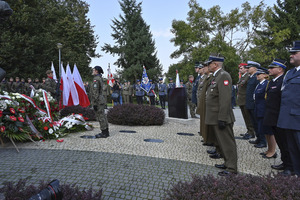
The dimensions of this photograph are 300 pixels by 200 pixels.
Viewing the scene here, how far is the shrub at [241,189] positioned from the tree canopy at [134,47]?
29868mm

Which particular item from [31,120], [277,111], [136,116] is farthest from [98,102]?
[277,111]

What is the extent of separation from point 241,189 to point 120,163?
2.58 m

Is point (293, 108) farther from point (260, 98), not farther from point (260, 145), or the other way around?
point (260, 145)

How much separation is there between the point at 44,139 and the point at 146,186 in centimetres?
377

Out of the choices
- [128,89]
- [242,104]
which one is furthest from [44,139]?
[128,89]

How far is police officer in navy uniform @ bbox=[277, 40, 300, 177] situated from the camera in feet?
11.1

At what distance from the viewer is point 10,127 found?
17.2 feet

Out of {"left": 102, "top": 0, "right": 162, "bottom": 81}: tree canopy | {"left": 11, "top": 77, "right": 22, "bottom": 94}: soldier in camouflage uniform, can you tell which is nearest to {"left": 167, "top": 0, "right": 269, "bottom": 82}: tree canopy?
{"left": 102, "top": 0, "right": 162, "bottom": 81}: tree canopy

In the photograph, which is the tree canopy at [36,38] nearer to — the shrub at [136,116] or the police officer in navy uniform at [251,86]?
the shrub at [136,116]

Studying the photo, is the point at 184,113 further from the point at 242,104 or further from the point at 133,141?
the point at 133,141

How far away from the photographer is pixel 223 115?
380cm

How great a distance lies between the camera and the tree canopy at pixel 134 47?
32125 millimetres

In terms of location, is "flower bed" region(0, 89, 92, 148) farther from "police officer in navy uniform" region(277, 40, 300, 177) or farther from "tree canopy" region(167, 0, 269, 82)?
"tree canopy" region(167, 0, 269, 82)

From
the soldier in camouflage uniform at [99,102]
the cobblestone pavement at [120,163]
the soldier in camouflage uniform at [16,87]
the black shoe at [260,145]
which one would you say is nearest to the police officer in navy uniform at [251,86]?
the black shoe at [260,145]
